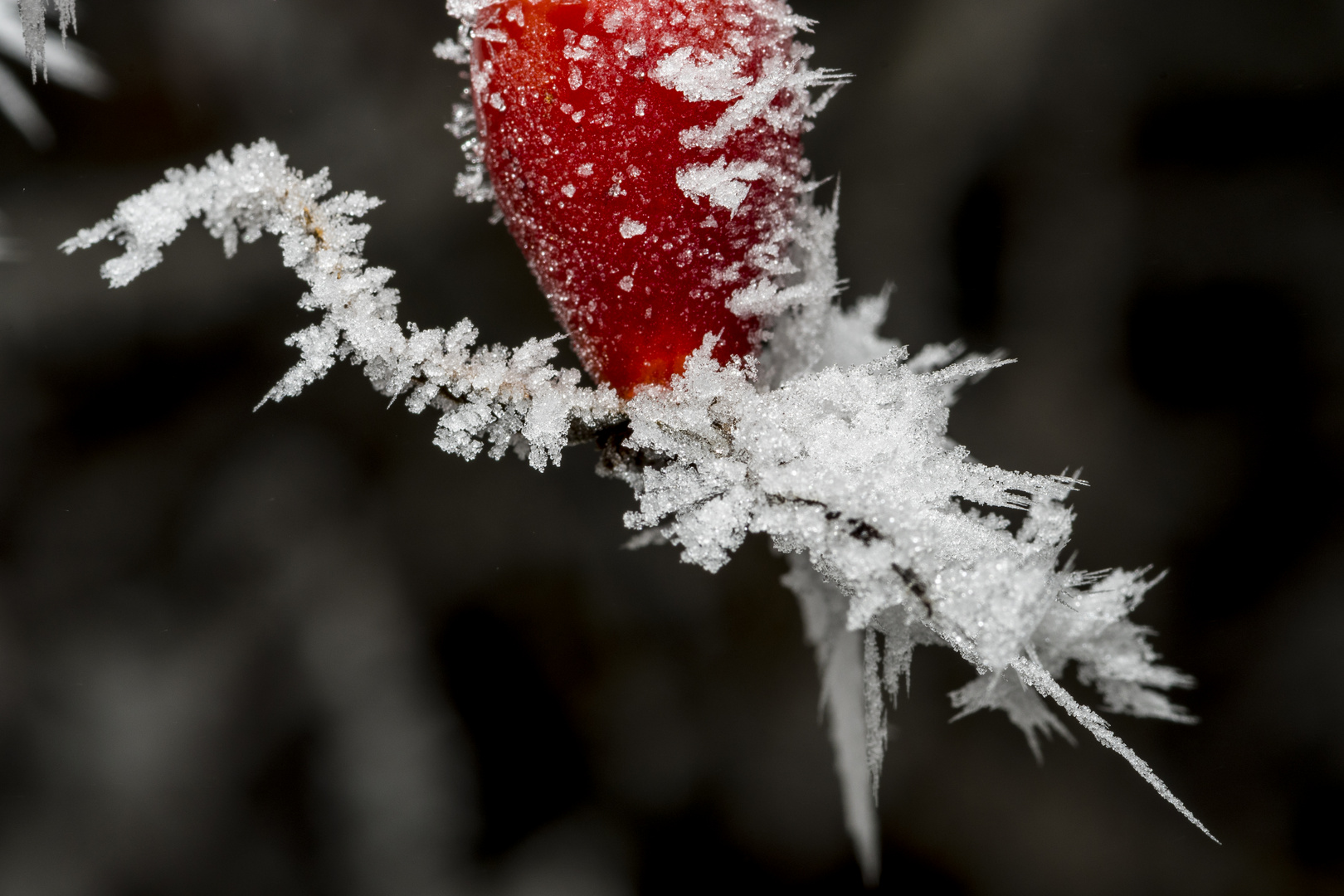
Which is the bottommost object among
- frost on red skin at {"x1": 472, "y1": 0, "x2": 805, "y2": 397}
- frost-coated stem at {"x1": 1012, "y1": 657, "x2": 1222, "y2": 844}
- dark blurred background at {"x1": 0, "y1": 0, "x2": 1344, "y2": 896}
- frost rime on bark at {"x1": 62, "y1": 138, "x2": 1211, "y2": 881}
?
frost-coated stem at {"x1": 1012, "y1": 657, "x2": 1222, "y2": 844}

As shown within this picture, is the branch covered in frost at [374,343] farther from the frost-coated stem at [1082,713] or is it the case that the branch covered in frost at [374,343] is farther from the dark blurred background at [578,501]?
the dark blurred background at [578,501]

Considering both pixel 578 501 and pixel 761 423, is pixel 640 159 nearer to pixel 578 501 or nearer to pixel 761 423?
pixel 761 423

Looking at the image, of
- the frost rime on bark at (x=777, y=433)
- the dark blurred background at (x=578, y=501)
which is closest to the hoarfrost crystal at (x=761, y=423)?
the frost rime on bark at (x=777, y=433)

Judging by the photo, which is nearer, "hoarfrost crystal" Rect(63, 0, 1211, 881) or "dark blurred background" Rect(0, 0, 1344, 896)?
"hoarfrost crystal" Rect(63, 0, 1211, 881)

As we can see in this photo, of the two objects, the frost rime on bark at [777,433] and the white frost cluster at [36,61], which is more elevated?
the white frost cluster at [36,61]

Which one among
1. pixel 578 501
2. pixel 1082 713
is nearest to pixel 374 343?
pixel 1082 713

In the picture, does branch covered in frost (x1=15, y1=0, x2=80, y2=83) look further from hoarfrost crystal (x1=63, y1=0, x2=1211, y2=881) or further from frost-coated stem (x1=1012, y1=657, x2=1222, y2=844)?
frost-coated stem (x1=1012, y1=657, x2=1222, y2=844)

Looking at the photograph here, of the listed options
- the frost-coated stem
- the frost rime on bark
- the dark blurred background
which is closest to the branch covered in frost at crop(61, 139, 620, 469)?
the frost rime on bark
